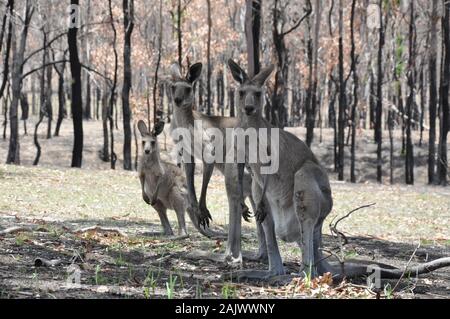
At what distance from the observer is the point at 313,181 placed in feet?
18.9

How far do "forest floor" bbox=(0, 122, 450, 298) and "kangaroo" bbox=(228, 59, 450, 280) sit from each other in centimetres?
27

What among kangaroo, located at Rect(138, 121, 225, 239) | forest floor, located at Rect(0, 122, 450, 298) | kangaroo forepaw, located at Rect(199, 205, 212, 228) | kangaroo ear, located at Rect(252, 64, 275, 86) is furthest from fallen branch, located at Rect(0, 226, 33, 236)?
kangaroo ear, located at Rect(252, 64, 275, 86)

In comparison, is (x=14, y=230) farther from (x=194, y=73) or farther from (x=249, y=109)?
(x=249, y=109)

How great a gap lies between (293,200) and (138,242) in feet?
8.22

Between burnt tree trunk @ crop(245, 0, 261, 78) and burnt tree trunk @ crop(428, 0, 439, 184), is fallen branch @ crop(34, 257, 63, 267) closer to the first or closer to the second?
burnt tree trunk @ crop(245, 0, 261, 78)

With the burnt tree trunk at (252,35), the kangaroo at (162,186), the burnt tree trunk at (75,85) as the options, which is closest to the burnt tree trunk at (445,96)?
the burnt tree trunk at (252,35)

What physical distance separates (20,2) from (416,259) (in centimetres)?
3203

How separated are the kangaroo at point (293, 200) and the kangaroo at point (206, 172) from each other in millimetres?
563

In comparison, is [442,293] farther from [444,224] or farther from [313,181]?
[444,224]

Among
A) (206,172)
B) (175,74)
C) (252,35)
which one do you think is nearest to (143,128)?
(175,74)

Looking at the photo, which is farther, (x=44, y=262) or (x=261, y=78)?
(x=261, y=78)

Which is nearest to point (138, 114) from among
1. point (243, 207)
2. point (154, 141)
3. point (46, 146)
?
point (46, 146)

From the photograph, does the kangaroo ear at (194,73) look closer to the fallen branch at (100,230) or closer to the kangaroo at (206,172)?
the kangaroo at (206,172)

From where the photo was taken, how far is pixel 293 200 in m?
5.82
